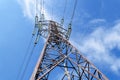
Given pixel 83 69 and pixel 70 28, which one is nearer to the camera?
pixel 83 69

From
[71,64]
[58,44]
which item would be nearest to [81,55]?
[71,64]

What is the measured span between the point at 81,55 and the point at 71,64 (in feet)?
3.72

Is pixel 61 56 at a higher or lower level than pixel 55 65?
higher

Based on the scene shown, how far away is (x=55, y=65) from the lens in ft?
62.7

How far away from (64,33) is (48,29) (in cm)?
169

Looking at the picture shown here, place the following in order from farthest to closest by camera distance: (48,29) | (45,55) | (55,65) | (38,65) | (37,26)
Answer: (37,26), (48,29), (45,55), (55,65), (38,65)

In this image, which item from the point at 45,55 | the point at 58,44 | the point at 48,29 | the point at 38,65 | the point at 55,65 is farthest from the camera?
the point at 48,29

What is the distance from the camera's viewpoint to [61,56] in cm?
2125

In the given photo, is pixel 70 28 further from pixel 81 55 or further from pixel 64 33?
pixel 81 55

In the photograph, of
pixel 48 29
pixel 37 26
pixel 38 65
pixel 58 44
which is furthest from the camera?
pixel 37 26

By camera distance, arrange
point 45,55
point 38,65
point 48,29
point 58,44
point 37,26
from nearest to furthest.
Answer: point 38,65, point 45,55, point 58,44, point 48,29, point 37,26

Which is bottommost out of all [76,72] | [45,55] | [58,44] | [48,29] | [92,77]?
[92,77]

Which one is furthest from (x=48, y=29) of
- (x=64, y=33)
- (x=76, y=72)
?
(x=76, y=72)

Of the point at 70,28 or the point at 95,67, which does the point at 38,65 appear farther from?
the point at 70,28
